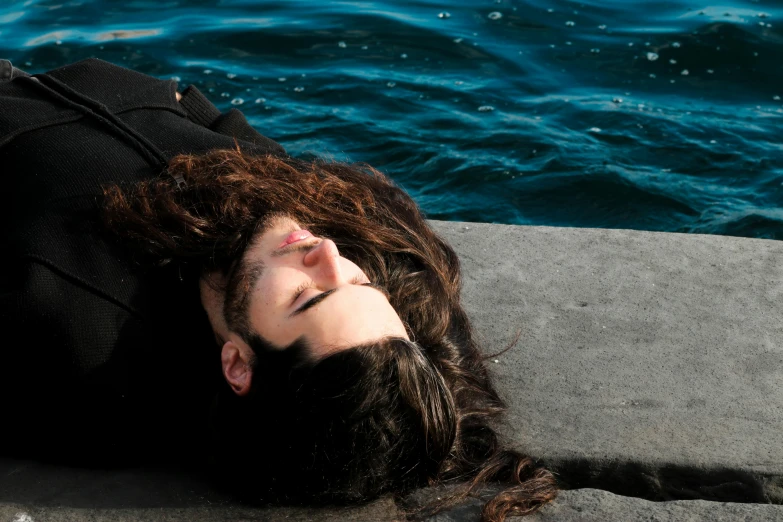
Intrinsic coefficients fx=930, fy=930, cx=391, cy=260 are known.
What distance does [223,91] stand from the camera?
21.0 feet

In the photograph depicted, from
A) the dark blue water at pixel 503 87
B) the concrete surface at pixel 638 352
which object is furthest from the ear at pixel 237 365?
the dark blue water at pixel 503 87

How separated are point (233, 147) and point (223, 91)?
356 cm

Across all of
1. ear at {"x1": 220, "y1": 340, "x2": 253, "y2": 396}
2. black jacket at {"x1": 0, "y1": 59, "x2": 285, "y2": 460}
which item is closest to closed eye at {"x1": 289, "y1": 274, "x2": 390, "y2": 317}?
ear at {"x1": 220, "y1": 340, "x2": 253, "y2": 396}

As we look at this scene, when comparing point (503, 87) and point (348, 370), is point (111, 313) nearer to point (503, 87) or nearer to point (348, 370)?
point (348, 370)

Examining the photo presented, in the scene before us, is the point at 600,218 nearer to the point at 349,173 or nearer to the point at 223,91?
the point at 349,173

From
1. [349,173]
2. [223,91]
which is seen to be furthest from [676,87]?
[349,173]

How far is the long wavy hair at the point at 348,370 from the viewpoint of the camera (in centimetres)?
Result: 220

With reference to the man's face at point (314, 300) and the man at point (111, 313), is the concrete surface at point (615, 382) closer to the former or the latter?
the man at point (111, 313)

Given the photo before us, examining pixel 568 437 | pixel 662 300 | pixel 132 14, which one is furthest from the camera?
pixel 132 14

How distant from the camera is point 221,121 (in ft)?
10.8

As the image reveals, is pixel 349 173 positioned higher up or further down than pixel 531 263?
higher up

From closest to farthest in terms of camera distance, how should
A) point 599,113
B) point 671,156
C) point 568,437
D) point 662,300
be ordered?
1. point 568,437
2. point 662,300
3. point 671,156
4. point 599,113

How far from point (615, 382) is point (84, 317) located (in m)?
1.55

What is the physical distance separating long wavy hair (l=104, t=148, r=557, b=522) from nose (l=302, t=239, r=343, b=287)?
192 millimetres
